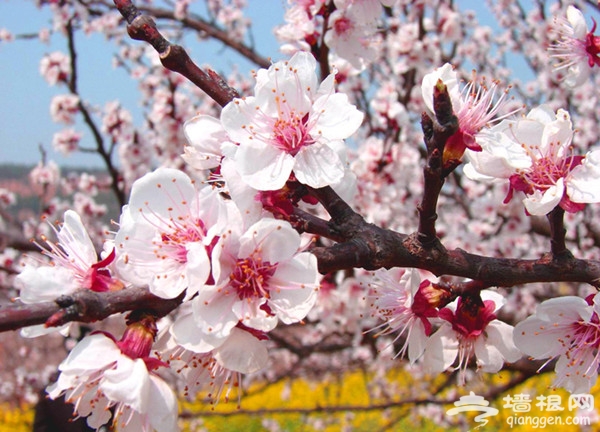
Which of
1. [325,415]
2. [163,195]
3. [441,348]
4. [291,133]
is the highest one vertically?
[291,133]

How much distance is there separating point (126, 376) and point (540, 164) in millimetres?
924

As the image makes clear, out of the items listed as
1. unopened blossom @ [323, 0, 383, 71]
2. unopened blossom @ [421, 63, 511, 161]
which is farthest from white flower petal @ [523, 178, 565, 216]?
unopened blossom @ [323, 0, 383, 71]

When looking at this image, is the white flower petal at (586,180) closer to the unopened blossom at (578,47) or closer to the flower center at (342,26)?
the unopened blossom at (578,47)

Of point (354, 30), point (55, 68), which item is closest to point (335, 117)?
point (354, 30)

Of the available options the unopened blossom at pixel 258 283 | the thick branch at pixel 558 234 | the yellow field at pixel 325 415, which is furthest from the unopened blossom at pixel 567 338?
the yellow field at pixel 325 415

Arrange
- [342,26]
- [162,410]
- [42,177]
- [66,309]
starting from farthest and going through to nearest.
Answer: [42,177] → [342,26] → [162,410] → [66,309]

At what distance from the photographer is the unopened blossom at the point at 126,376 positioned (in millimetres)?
805

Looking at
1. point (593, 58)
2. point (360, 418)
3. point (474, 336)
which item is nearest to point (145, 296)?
point (474, 336)

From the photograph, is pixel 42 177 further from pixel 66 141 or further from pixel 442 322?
pixel 442 322

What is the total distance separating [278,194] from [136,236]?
0.27 m

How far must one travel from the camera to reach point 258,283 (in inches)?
36.8

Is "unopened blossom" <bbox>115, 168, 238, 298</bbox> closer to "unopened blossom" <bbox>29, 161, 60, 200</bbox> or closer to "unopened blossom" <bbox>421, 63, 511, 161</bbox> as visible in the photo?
"unopened blossom" <bbox>421, 63, 511, 161</bbox>

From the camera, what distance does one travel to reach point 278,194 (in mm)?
983

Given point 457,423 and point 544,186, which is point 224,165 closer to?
point 544,186
